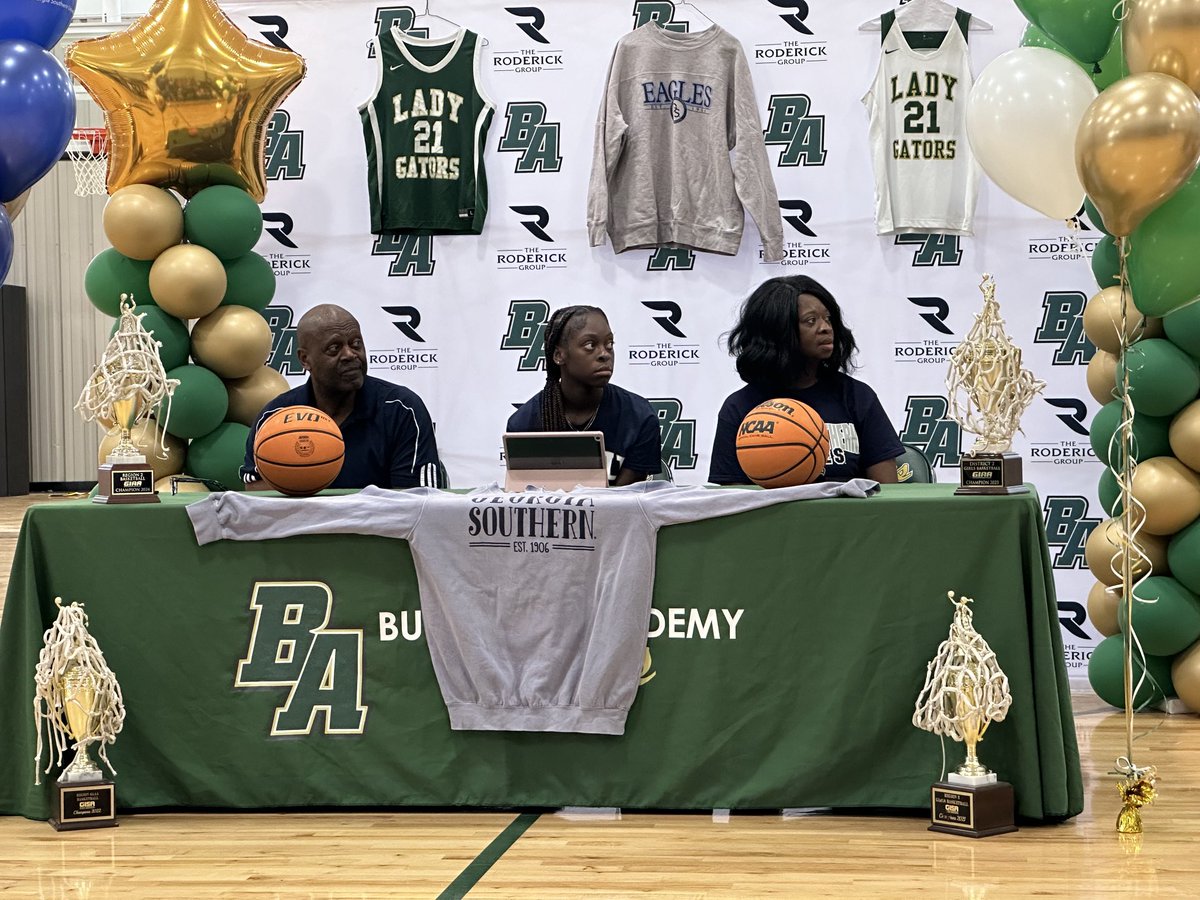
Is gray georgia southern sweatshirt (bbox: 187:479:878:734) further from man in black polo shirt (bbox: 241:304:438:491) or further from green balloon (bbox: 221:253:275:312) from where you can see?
green balloon (bbox: 221:253:275:312)

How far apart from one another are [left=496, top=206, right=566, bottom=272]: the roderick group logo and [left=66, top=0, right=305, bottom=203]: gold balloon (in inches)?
41.0

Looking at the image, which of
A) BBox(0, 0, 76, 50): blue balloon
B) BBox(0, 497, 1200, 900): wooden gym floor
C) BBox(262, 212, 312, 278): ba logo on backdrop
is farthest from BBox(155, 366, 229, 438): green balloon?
BBox(0, 497, 1200, 900): wooden gym floor

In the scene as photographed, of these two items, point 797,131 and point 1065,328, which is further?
point 797,131

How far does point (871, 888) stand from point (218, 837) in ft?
4.93

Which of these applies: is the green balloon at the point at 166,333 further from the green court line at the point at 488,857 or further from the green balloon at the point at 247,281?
the green court line at the point at 488,857

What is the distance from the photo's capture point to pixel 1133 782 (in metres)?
3.11

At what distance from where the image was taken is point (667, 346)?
5574 mm

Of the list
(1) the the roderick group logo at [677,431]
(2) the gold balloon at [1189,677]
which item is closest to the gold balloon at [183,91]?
(1) the the roderick group logo at [677,431]

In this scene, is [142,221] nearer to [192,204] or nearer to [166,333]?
[192,204]

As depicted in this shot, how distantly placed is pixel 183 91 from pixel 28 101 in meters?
1.36

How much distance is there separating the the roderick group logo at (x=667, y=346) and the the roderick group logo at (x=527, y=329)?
37cm

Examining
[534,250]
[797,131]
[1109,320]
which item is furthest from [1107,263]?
[534,250]

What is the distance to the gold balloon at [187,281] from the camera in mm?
4949

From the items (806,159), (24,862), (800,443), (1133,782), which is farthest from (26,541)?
(806,159)
